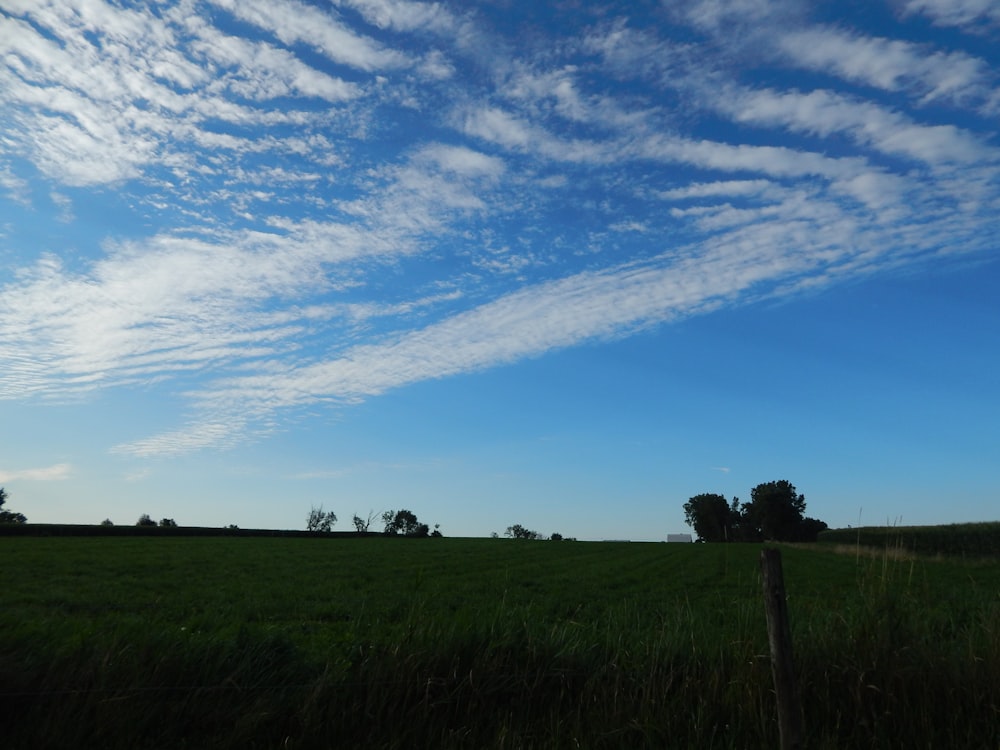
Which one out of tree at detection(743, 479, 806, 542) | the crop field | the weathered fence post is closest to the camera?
the weathered fence post

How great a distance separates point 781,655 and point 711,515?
485 ft

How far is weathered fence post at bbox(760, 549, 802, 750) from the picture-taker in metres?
5.00

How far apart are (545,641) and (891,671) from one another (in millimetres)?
2883

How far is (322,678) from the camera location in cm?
577

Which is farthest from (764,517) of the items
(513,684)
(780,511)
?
(513,684)

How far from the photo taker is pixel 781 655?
5.16 meters

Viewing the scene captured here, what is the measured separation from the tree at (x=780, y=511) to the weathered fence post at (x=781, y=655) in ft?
444

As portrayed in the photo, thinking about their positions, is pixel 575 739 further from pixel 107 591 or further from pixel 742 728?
pixel 107 591

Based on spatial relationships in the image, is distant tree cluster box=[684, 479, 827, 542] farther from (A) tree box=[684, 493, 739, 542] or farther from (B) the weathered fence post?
(B) the weathered fence post

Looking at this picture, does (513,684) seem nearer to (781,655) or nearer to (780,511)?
(781,655)

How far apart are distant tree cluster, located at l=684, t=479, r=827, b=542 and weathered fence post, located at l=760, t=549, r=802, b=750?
124 metres

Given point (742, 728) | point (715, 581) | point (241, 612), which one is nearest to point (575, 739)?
point (742, 728)

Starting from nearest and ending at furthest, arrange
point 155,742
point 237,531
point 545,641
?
point 155,742 < point 545,641 < point 237,531

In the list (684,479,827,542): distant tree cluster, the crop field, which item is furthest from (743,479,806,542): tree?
the crop field
